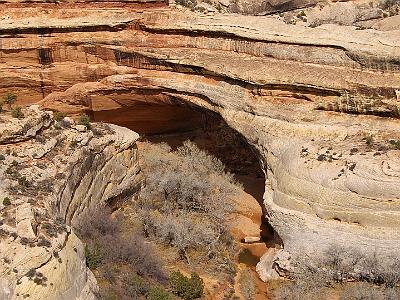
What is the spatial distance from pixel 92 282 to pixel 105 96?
10395mm

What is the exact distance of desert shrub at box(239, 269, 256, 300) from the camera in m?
17.8

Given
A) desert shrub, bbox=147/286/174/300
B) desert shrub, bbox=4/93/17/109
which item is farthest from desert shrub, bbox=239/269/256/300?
desert shrub, bbox=4/93/17/109

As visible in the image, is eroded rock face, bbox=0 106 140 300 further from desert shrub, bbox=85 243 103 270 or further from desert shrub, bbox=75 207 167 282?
desert shrub, bbox=85 243 103 270

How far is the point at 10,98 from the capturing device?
23.5 meters

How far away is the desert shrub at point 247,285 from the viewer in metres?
17.8

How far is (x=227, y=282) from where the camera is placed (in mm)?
18391

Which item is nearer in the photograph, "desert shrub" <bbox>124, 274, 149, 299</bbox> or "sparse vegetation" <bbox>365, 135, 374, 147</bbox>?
"desert shrub" <bbox>124, 274, 149, 299</bbox>

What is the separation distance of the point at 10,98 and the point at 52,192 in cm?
833

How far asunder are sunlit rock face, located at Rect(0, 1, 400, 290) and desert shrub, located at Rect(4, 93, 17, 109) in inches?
11.4

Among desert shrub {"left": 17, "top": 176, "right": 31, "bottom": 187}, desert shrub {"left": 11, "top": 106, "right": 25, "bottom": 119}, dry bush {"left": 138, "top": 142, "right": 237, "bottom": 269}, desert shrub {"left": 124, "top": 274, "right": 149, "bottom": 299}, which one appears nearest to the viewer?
desert shrub {"left": 124, "top": 274, "right": 149, "bottom": 299}

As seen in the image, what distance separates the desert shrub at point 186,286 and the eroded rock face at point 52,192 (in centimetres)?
301

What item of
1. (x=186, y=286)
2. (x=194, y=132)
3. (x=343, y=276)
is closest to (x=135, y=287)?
(x=186, y=286)

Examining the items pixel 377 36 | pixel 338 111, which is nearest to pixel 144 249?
pixel 338 111

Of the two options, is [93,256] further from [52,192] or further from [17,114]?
[17,114]
